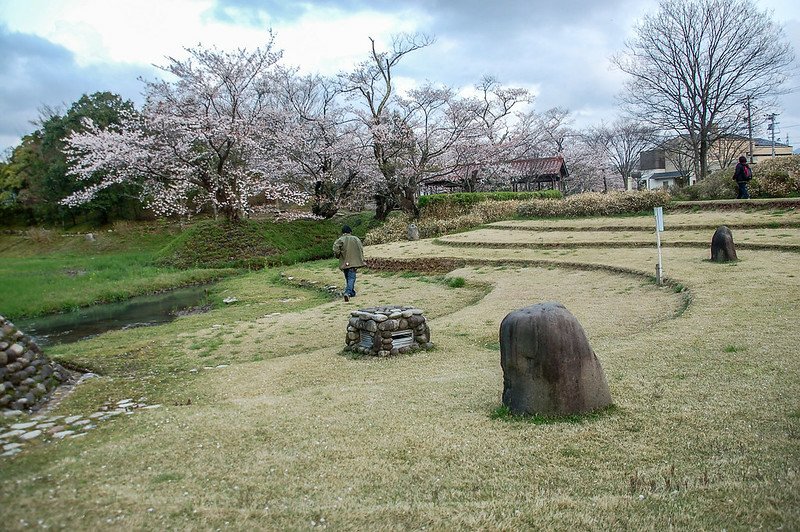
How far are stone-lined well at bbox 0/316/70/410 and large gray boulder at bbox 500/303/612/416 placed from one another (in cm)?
500

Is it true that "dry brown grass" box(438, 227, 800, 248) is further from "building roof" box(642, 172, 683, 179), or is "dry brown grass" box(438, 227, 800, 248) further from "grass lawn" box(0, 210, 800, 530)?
"building roof" box(642, 172, 683, 179)

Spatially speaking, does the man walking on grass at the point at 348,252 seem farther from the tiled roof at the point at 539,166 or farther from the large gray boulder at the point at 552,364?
the tiled roof at the point at 539,166

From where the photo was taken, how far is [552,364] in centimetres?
461

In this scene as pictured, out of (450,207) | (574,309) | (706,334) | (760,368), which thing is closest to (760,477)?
(760,368)

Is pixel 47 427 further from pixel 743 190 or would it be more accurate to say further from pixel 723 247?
pixel 743 190

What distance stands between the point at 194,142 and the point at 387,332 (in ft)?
64.4

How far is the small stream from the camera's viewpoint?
11.2 metres

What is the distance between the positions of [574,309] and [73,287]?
414 inches

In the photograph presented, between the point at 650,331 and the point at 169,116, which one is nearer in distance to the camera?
the point at 650,331

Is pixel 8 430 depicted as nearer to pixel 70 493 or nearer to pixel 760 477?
pixel 70 493

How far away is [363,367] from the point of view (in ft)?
25.0

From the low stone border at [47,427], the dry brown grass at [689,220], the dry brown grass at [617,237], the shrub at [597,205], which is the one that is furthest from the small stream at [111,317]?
the shrub at [597,205]

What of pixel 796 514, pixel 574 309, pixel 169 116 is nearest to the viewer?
pixel 796 514

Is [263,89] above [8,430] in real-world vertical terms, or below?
above
